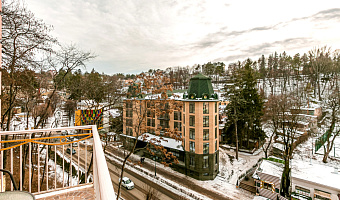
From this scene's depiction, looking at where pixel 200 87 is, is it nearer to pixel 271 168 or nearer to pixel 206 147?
pixel 206 147

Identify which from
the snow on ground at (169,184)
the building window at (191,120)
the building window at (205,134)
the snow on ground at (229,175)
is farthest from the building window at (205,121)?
the snow on ground at (169,184)

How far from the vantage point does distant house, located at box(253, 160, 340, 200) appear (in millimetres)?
10086

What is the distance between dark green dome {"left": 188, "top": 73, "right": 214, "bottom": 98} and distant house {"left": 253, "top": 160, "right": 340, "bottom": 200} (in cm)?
786

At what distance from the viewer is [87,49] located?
8352 mm

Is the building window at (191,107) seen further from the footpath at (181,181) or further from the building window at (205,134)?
the footpath at (181,181)

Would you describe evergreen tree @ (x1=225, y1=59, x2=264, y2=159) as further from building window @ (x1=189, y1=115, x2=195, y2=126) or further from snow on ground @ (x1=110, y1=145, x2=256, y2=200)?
building window @ (x1=189, y1=115, x2=195, y2=126)

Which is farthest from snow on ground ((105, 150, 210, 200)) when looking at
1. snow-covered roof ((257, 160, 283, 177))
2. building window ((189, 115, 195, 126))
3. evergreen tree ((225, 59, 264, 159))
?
evergreen tree ((225, 59, 264, 159))

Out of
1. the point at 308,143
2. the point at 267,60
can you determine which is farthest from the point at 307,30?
the point at 267,60

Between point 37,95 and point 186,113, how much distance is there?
11.4m

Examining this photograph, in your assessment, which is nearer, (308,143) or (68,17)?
(68,17)

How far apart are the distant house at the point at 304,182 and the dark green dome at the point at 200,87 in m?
7.86

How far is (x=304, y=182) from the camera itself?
10.9m

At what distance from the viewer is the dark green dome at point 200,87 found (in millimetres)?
15469

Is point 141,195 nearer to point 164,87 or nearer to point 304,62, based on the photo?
point 164,87
